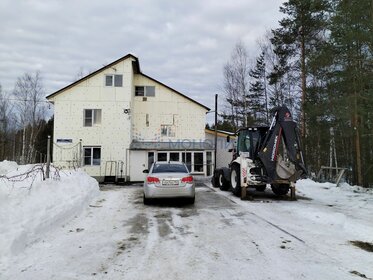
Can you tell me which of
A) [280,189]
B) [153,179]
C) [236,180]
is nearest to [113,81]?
[236,180]

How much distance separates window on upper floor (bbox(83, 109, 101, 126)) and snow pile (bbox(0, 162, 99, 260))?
16.4 meters

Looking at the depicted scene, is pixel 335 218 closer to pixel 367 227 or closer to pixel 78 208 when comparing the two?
pixel 367 227

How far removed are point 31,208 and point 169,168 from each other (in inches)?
244

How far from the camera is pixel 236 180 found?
16.0 m

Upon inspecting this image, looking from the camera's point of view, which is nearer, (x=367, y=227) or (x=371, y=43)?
(x=367, y=227)

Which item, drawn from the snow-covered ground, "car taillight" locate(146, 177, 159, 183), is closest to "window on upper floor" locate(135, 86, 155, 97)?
"car taillight" locate(146, 177, 159, 183)

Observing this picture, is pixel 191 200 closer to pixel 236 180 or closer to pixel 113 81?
pixel 236 180

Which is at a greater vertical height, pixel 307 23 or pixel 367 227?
pixel 307 23

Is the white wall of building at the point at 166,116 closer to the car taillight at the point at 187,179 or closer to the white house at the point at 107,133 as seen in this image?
the white house at the point at 107,133

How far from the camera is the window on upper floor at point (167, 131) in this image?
98.7ft

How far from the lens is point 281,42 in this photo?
2898 centimetres

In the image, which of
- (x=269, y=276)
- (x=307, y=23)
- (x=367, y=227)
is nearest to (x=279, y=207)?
(x=367, y=227)

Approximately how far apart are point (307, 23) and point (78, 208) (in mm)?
22809

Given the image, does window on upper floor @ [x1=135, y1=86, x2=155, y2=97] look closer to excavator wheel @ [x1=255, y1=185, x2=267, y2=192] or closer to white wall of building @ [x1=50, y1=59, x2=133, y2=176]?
white wall of building @ [x1=50, y1=59, x2=133, y2=176]
